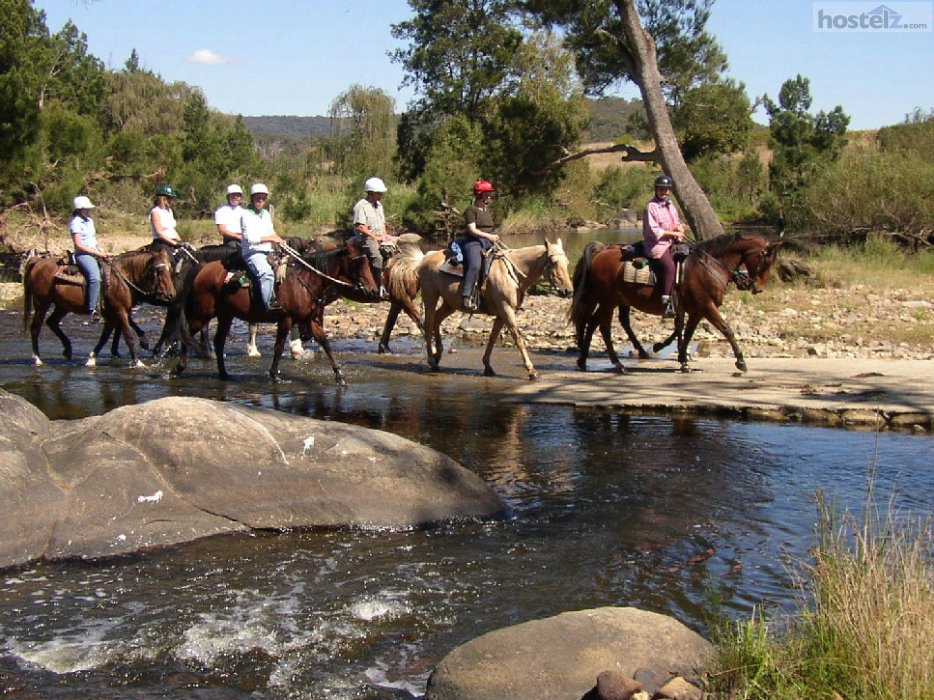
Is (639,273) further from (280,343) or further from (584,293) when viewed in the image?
(280,343)

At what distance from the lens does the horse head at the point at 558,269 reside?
13.8m

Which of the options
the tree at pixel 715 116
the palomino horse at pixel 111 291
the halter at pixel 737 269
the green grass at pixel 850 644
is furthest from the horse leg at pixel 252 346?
the tree at pixel 715 116

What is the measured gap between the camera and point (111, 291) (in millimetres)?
15477

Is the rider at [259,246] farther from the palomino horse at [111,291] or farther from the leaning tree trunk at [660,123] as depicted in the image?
the leaning tree trunk at [660,123]

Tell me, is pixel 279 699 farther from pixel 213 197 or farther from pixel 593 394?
pixel 213 197

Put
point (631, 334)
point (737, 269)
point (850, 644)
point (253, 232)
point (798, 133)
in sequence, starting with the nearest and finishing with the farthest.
A: 1. point (850, 644)
2. point (253, 232)
3. point (737, 269)
4. point (631, 334)
5. point (798, 133)

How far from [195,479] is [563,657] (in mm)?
3672

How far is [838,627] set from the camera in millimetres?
4551

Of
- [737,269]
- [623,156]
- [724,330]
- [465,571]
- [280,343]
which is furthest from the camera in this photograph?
[623,156]

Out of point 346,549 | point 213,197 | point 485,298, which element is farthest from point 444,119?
point 346,549

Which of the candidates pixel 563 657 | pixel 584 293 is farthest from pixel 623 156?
pixel 563 657

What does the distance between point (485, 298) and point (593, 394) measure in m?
2.45

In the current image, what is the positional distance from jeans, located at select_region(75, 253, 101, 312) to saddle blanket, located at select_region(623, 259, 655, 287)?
773 cm

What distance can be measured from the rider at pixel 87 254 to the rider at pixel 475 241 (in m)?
5.51
